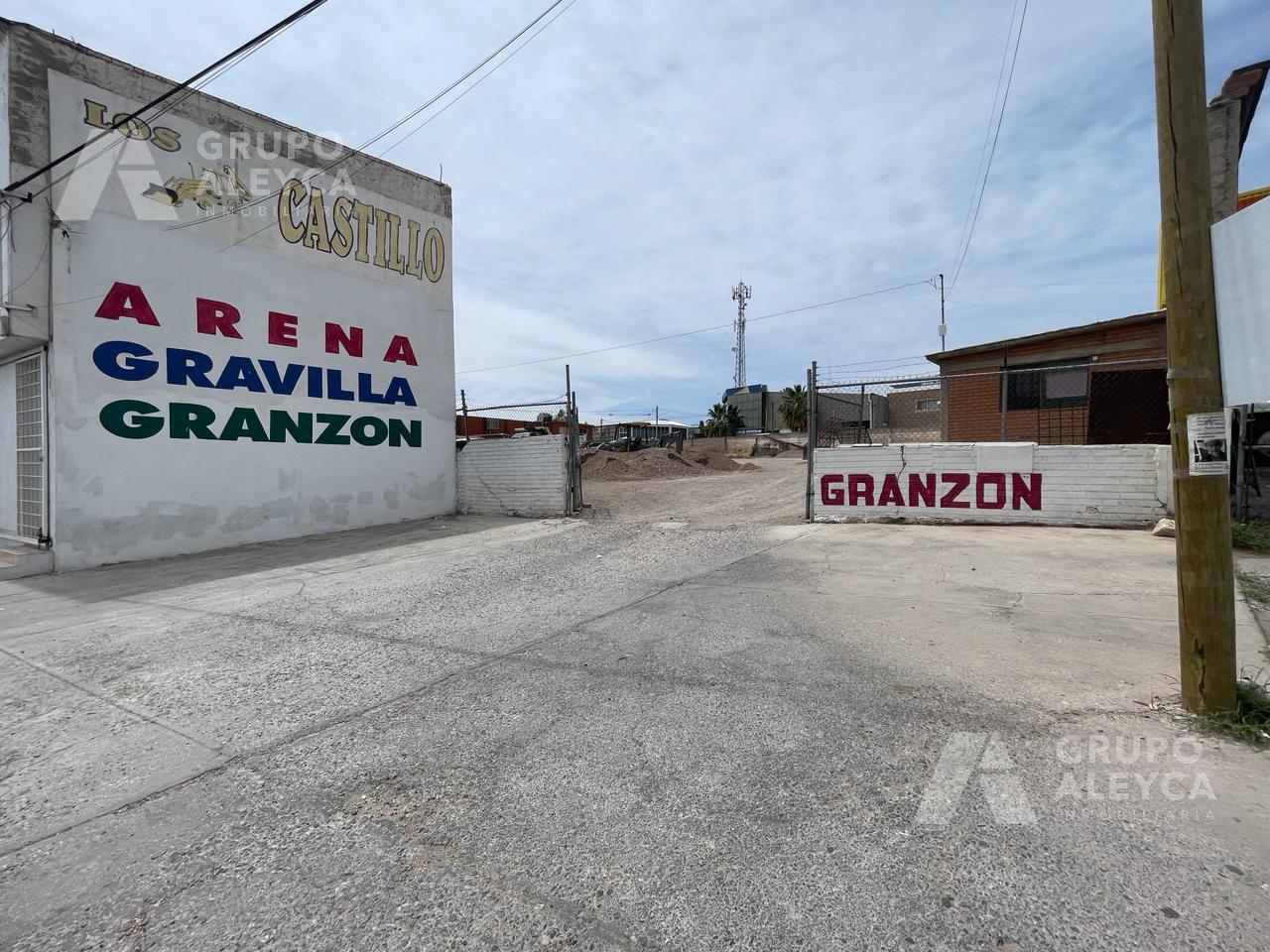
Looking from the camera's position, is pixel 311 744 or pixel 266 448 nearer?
pixel 311 744

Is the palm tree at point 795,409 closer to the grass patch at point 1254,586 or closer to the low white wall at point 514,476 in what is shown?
the low white wall at point 514,476

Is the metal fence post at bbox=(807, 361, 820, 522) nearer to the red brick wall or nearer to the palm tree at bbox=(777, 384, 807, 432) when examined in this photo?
the red brick wall

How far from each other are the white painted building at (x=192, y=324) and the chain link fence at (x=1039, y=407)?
914cm

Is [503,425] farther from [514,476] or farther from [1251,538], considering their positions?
[1251,538]

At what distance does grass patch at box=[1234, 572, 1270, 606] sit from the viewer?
5.20m

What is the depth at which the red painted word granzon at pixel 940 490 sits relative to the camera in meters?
9.20

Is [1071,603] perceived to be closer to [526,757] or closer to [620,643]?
[620,643]

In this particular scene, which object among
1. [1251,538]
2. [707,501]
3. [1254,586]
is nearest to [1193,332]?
[1254,586]

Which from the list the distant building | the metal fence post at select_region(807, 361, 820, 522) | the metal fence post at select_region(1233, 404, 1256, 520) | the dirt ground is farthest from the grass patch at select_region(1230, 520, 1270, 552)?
the distant building

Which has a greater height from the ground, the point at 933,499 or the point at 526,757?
the point at 933,499

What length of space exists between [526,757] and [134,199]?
1163cm

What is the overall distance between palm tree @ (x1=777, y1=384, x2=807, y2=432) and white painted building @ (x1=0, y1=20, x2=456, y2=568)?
45167 millimetres

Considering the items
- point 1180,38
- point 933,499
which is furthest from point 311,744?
point 933,499

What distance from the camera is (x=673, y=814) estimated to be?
2.46 meters
